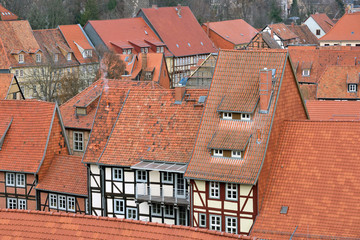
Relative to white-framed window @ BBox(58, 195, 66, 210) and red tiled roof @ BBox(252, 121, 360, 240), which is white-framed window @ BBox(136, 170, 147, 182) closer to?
white-framed window @ BBox(58, 195, 66, 210)

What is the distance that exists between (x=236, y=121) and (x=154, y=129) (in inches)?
190

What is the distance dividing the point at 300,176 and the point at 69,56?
50813 mm

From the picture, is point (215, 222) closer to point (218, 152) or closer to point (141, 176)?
point (218, 152)

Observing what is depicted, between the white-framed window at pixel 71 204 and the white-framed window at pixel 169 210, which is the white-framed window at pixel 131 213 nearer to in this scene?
the white-framed window at pixel 169 210

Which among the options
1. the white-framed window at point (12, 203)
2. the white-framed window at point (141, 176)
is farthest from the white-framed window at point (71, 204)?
the white-framed window at point (141, 176)

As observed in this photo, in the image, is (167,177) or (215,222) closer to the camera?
(215,222)

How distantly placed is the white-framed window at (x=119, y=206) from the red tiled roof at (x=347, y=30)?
233 ft

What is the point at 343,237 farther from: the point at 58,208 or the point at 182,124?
the point at 58,208

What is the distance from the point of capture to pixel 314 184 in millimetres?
34062

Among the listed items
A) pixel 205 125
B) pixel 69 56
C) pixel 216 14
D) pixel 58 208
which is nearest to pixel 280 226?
pixel 205 125

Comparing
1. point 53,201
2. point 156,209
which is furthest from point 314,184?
point 53,201

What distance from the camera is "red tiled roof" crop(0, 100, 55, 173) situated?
4241 cm

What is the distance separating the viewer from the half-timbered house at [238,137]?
34.7 metres

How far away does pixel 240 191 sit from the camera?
34.7 m
